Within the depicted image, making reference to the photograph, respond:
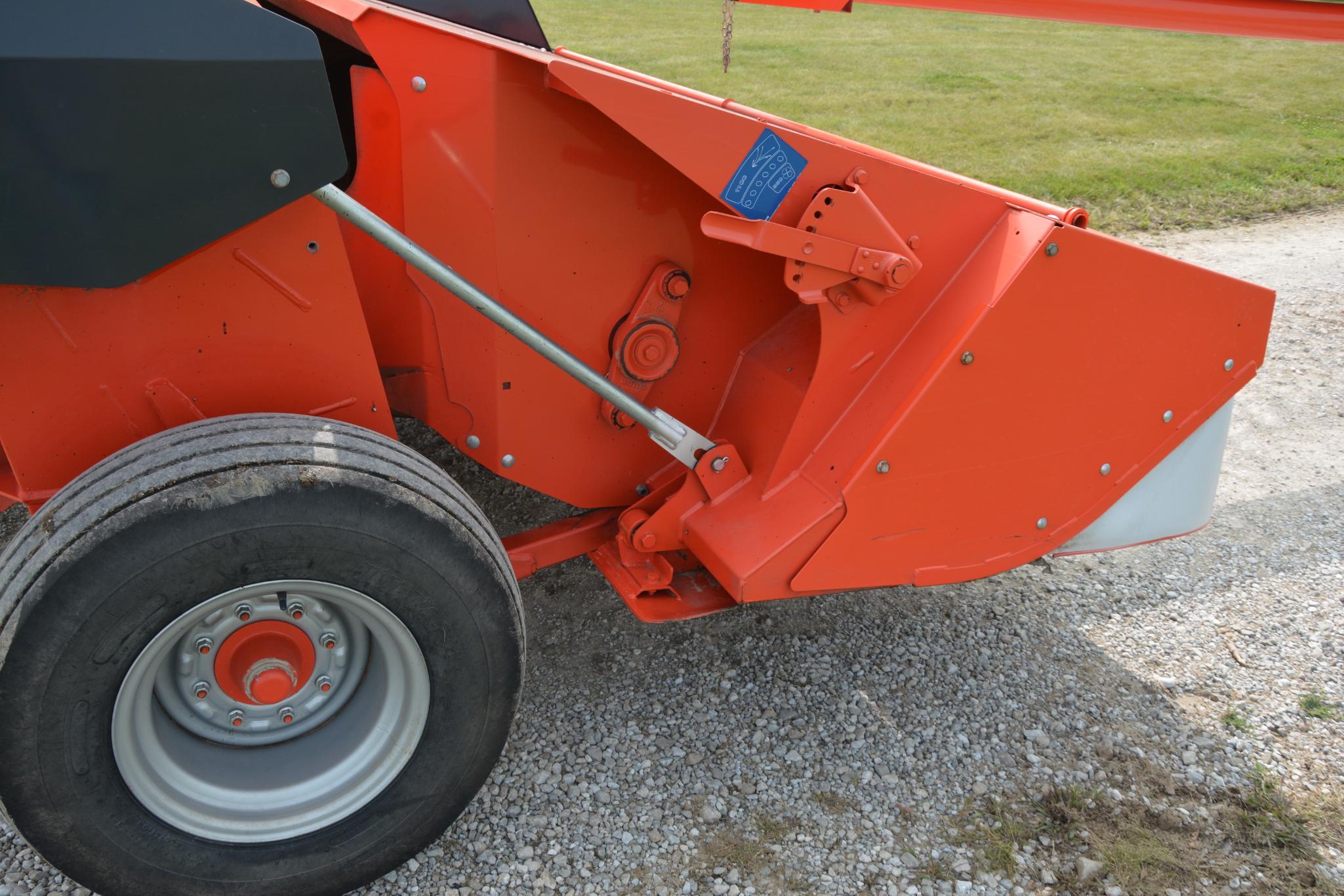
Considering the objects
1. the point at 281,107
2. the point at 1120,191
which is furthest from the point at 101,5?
the point at 1120,191

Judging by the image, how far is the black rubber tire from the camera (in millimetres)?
1766

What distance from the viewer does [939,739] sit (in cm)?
278

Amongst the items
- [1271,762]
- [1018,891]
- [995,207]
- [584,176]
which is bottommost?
[1018,891]

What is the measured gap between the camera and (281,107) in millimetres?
1809

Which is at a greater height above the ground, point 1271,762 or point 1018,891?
point 1271,762

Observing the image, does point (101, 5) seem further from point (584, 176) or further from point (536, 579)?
point (536, 579)

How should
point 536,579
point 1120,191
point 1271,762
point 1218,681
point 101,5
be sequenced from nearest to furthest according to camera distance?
point 101,5 → point 1271,762 → point 1218,681 → point 536,579 → point 1120,191

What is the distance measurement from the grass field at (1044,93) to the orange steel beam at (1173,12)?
3.82 meters

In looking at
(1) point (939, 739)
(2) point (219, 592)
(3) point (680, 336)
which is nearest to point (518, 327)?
(3) point (680, 336)

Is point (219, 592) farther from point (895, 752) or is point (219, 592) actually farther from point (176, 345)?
point (895, 752)

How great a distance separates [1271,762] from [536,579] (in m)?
2.26

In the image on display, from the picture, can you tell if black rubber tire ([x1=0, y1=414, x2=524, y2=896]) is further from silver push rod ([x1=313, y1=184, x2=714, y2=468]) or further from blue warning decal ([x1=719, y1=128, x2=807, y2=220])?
blue warning decal ([x1=719, y1=128, x2=807, y2=220])

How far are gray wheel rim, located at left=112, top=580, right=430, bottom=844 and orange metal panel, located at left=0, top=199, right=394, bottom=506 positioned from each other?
44cm

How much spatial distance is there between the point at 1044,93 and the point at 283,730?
10.5 metres
